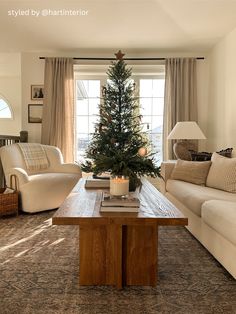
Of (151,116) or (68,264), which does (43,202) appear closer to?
(68,264)

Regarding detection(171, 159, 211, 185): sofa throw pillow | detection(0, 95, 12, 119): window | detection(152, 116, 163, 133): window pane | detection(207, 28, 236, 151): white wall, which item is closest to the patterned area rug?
detection(171, 159, 211, 185): sofa throw pillow

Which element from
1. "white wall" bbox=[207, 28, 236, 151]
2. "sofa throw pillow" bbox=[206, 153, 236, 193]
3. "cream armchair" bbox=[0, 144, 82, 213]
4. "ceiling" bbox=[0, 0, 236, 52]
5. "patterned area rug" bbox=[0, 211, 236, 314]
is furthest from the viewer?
"white wall" bbox=[207, 28, 236, 151]

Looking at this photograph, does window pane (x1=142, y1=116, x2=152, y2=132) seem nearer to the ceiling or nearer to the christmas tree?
the christmas tree

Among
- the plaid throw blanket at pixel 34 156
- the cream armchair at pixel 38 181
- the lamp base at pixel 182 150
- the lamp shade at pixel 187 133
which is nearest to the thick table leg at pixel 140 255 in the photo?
the cream armchair at pixel 38 181

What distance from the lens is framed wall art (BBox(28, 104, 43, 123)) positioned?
5377 millimetres

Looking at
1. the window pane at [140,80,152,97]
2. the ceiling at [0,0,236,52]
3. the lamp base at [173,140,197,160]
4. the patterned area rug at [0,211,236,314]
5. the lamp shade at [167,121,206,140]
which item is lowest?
the patterned area rug at [0,211,236,314]

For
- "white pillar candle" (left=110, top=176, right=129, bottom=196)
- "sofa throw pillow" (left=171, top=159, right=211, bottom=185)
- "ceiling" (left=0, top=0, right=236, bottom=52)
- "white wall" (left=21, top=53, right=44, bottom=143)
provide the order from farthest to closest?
"white wall" (left=21, top=53, right=44, bottom=143), "sofa throw pillow" (left=171, top=159, right=211, bottom=185), "ceiling" (left=0, top=0, right=236, bottom=52), "white pillar candle" (left=110, top=176, right=129, bottom=196)

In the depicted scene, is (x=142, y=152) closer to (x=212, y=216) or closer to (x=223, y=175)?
(x=212, y=216)

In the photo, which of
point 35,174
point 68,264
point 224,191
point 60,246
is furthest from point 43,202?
point 224,191

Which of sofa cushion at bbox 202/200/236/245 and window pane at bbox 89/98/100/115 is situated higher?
window pane at bbox 89/98/100/115

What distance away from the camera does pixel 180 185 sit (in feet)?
11.7

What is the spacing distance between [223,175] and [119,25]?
2.40 metres

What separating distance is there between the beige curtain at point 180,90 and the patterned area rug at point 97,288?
2.73 meters

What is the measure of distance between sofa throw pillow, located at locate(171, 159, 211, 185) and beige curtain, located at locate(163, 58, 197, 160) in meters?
1.40
